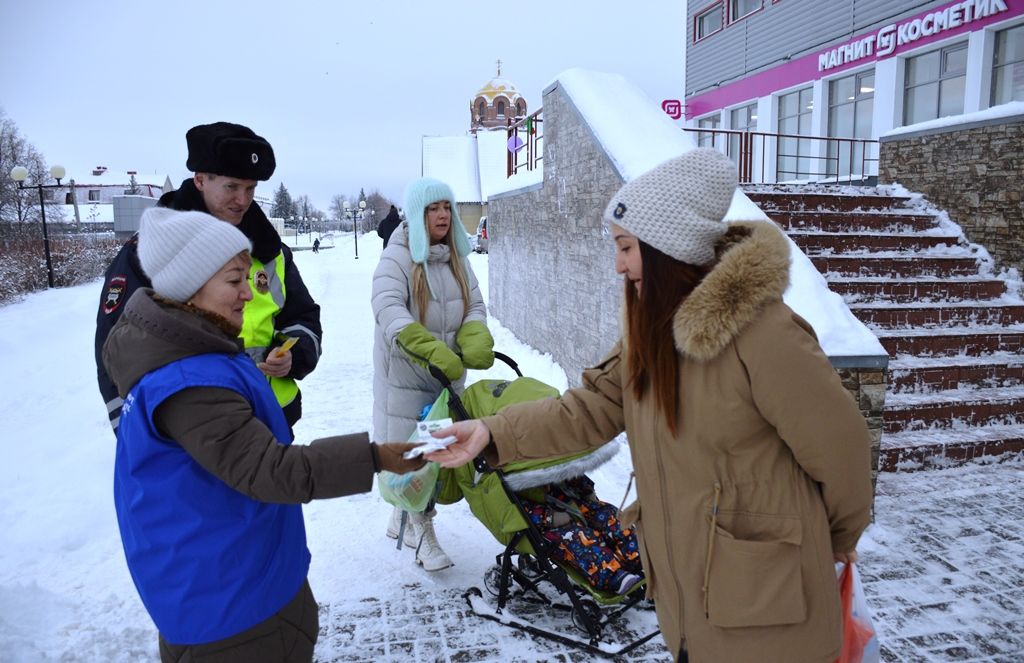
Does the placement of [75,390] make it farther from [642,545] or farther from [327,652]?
[642,545]

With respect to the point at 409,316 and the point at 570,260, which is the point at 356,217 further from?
the point at 409,316

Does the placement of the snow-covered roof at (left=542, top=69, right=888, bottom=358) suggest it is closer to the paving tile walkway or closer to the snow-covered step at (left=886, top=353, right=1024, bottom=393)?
the paving tile walkway

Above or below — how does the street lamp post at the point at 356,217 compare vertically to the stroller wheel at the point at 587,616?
above

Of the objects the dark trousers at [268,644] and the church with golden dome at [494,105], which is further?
the church with golden dome at [494,105]

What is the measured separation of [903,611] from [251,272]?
3.81 metres

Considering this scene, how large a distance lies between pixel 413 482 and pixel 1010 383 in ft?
19.7

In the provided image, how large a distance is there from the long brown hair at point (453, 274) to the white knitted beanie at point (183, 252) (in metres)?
2.15

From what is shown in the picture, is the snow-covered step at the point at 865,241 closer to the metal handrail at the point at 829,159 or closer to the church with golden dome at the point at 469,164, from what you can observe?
the metal handrail at the point at 829,159

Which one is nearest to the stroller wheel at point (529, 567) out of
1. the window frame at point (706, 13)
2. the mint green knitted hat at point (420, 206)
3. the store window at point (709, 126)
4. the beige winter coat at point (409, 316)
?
the beige winter coat at point (409, 316)

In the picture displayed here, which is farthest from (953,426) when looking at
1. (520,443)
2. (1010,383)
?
(520,443)

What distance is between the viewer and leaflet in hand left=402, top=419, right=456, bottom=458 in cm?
199

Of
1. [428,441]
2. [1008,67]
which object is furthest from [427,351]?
[1008,67]

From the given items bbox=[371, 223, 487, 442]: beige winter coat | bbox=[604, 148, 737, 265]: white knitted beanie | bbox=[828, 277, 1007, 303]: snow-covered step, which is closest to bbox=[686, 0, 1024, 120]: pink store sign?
bbox=[828, 277, 1007, 303]: snow-covered step

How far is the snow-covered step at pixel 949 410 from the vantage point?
593 cm
